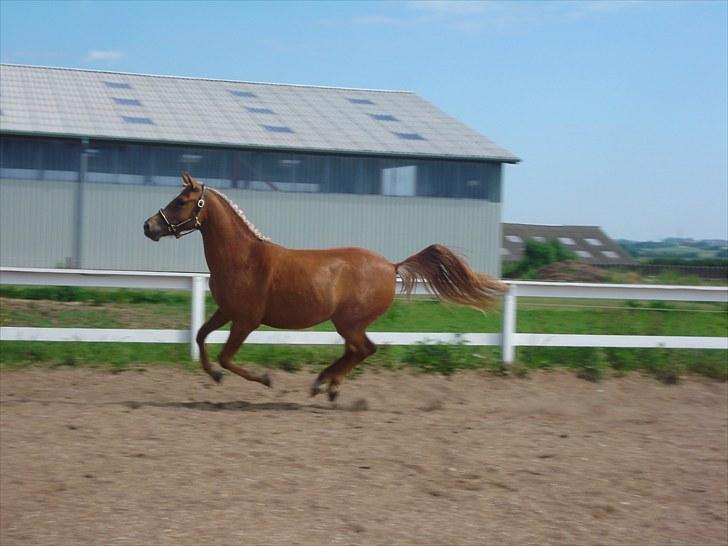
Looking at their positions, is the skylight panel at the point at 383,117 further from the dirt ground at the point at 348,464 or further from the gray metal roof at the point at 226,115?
the dirt ground at the point at 348,464

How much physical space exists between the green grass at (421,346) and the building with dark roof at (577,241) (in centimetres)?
1640

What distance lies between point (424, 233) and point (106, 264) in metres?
8.79

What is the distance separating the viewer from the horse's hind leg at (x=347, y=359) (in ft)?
26.3

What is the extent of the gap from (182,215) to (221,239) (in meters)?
0.41

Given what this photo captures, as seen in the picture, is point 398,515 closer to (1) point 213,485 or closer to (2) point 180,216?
(1) point 213,485

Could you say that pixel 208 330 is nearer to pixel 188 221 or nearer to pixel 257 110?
pixel 188 221

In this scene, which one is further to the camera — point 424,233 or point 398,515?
point 424,233

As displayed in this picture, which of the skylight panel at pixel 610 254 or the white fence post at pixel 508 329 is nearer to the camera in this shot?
the white fence post at pixel 508 329

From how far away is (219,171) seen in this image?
24.5 m

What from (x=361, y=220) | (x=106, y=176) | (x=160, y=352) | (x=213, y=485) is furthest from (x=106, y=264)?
(x=213, y=485)

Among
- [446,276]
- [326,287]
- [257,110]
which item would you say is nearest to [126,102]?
[257,110]

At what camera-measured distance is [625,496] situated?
580cm

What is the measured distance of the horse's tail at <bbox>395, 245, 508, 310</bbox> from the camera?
8.39 meters

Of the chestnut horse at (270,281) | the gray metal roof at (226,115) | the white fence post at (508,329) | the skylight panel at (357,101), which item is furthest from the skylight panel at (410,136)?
the chestnut horse at (270,281)
